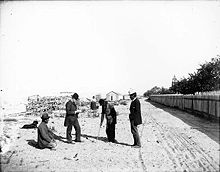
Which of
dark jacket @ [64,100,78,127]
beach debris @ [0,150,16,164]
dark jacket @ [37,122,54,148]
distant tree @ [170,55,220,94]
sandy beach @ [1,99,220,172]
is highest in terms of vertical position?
distant tree @ [170,55,220,94]

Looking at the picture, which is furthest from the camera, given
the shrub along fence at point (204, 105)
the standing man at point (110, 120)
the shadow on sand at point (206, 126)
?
the shrub along fence at point (204, 105)

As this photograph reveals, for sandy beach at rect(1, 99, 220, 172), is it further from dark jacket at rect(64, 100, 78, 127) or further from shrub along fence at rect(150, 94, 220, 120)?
shrub along fence at rect(150, 94, 220, 120)

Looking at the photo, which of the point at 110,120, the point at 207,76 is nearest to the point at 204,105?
the point at 110,120

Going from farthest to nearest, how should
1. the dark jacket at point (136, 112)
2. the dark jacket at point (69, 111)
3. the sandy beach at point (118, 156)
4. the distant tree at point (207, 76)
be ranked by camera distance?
1. the distant tree at point (207, 76)
2. the dark jacket at point (69, 111)
3. the dark jacket at point (136, 112)
4. the sandy beach at point (118, 156)

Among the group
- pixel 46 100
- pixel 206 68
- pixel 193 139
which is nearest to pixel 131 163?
pixel 193 139

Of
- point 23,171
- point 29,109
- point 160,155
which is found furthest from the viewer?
point 29,109

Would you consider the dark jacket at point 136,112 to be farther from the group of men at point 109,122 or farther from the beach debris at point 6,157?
the beach debris at point 6,157

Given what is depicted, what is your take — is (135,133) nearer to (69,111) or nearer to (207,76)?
(69,111)

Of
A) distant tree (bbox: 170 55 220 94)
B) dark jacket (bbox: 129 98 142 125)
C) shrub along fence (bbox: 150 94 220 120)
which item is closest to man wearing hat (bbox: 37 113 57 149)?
dark jacket (bbox: 129 98 142 125)

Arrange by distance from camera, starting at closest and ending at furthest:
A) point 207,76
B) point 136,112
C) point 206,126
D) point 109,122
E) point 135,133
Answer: point 136,112, point 135,133, point 109,122, point 206,126, point 207,76

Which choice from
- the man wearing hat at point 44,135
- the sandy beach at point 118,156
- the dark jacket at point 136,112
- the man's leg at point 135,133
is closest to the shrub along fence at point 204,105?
the sandy beach at point 118,156

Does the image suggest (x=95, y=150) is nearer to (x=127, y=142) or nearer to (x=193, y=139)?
(x=127, y=142)

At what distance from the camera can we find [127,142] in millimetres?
9227

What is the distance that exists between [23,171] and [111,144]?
11.3ft
